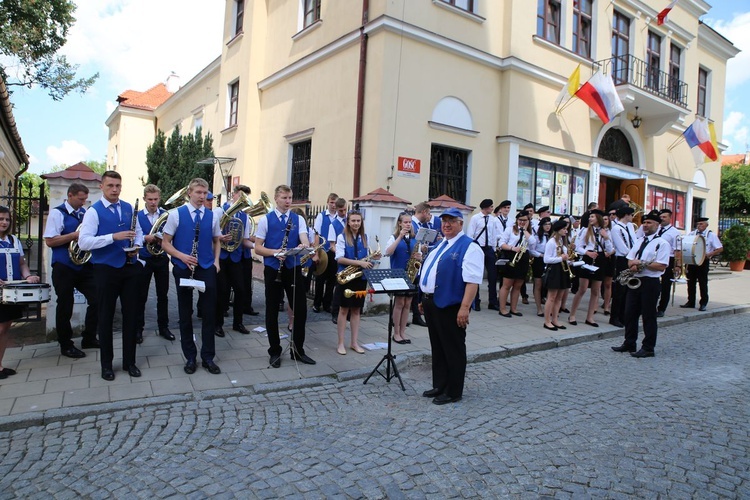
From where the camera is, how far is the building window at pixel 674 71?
1892 cm

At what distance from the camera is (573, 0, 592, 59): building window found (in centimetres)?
1534

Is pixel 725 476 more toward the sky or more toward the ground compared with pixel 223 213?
more toward the ground

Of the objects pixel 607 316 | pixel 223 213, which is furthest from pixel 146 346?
pixel 607 316

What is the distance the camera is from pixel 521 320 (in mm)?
9094

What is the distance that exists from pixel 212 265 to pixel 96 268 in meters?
1.14

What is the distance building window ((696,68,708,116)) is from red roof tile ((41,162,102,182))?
23.8 meters

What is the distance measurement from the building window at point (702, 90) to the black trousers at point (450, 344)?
22215mm

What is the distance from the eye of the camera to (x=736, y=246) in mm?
19891

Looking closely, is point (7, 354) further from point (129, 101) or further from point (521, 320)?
point (129, 101)

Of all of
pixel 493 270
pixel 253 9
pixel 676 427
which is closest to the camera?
pixel 676 427

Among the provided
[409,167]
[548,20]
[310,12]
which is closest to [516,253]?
[409,167]

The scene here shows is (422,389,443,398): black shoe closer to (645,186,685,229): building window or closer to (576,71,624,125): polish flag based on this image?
(576,71,624,125): polish flag

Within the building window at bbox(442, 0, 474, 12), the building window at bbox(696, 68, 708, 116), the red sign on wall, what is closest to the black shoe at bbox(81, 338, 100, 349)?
the red sign on wall

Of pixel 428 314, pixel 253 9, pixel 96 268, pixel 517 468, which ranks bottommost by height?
pixel 517 468
